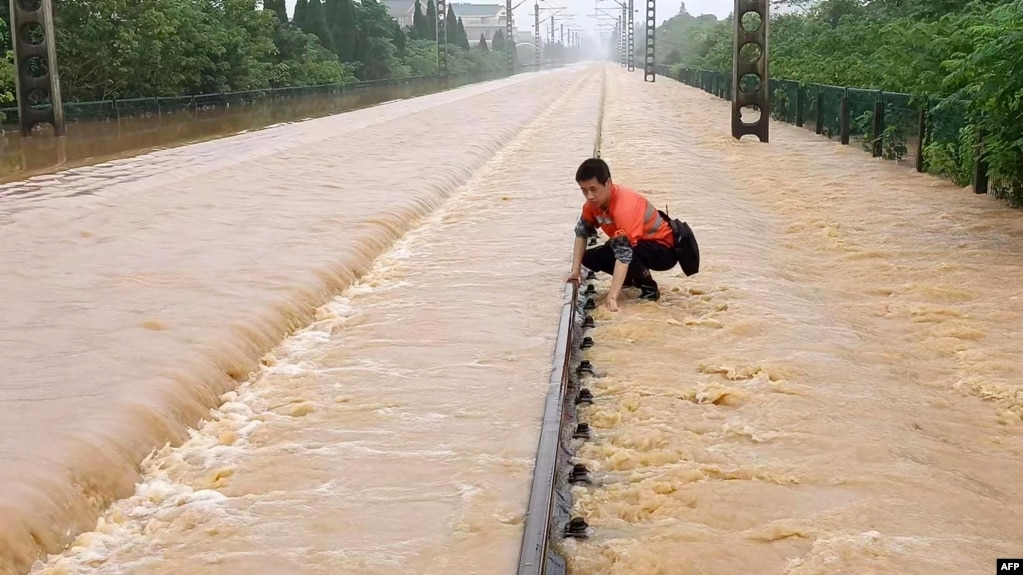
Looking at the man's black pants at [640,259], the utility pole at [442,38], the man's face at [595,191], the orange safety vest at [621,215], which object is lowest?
the man's black pants at [640,259]

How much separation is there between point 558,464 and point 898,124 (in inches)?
564

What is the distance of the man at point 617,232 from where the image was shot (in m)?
7.32

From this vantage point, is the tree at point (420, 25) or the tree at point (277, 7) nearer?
the tree at point (277, 7)

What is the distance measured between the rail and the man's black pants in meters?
0.47

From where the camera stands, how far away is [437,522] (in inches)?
187

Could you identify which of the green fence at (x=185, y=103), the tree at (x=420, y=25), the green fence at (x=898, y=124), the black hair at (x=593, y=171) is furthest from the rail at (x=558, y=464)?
the tree at (x=420, y=25)

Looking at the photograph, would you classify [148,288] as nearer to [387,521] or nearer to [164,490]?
[164,490]

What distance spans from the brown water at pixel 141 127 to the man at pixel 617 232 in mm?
10343

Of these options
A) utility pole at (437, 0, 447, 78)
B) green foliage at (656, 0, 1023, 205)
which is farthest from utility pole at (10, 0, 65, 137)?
utility pole at (437, 0, 447, 78)

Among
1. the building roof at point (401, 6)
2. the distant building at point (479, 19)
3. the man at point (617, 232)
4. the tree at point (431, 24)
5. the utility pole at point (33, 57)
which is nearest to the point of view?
the man at point (617, 232)

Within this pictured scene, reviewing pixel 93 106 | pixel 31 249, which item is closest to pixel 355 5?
pixel 93 106

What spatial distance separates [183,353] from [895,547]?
4.33m

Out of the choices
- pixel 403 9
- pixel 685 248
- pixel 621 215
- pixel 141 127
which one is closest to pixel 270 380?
pixel 621 215

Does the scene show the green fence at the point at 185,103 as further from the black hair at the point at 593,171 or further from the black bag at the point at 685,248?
the black hair at the point at 593,171
